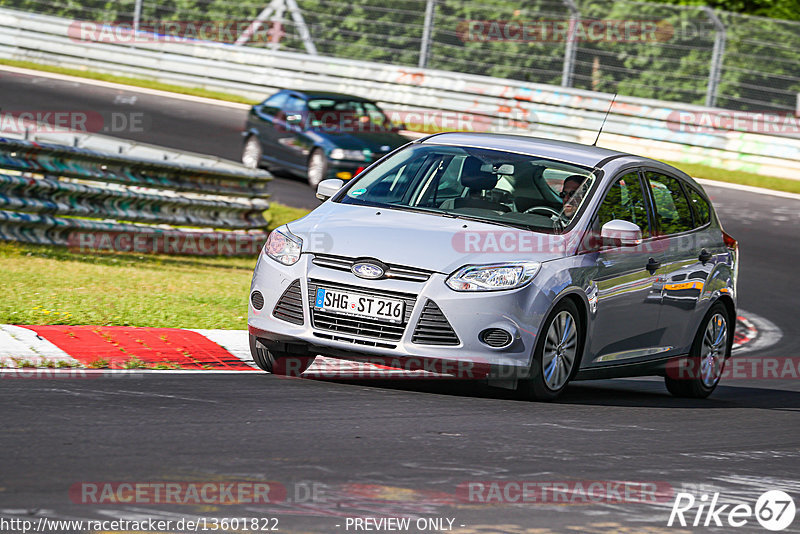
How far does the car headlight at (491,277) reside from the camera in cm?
764

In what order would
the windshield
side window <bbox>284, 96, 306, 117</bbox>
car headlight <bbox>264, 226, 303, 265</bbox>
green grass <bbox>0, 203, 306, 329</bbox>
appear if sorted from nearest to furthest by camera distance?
A: car headlight <bbox>264, 226, 303, 265</bbox>, the windshield, green grass <bbox>0, 203, 306, 329</bbox>, side window <bbox>284, 96, 306, 117</bbox>

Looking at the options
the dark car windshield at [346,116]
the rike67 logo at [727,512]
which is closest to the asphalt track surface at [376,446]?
the rike67 logo at [727,512]

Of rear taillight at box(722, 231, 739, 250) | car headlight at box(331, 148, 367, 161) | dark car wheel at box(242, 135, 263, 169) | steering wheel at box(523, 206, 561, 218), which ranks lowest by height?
dark car wheel at box(242, 135, 263, 169)

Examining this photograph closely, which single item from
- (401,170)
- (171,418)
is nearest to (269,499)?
(171,418)

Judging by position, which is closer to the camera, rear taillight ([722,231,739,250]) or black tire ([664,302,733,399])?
black tire ([664,302,733,399])

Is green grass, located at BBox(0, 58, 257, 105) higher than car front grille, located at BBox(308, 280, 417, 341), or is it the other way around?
car front grille, located at BBox(308, 280, 417, 341)

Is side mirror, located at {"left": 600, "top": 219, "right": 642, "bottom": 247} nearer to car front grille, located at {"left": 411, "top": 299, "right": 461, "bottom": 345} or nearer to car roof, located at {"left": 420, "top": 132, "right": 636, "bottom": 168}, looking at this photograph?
car roof, located at {"left": 420, "top": 132, "right": 636, "bottom": 168}

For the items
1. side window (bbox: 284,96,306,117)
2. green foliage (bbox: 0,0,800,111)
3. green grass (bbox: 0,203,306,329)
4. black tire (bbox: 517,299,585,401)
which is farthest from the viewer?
green foliage (bbox: 0,0,800,111)

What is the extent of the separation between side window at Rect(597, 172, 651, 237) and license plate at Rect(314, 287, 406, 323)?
1.81 m

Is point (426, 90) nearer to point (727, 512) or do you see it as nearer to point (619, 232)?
point (619, 232)

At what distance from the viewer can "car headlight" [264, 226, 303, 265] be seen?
8016 millimetres

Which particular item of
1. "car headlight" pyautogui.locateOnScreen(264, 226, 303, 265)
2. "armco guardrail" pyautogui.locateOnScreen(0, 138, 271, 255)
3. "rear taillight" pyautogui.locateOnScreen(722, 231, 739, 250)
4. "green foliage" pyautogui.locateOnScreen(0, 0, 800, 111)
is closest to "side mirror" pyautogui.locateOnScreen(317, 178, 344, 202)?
"car headlight" pyautogui.locateOnScreen(264, 226, 303, 265)

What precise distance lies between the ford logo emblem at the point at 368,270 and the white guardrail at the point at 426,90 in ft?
61.6

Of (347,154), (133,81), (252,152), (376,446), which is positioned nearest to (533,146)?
(376,446)
